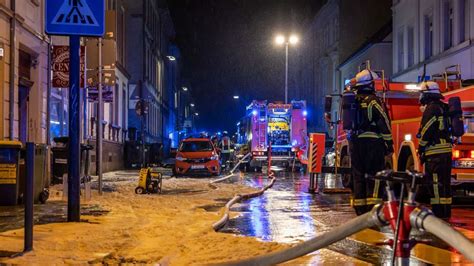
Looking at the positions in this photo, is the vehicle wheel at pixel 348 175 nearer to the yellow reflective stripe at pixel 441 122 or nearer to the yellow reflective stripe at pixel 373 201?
the yellow reflective stripe at pixel 441 122

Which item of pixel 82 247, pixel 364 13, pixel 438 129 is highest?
pixel 364 13

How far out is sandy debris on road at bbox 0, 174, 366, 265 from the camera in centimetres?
606

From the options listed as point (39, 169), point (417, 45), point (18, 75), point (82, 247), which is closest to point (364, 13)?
point (417, 45)

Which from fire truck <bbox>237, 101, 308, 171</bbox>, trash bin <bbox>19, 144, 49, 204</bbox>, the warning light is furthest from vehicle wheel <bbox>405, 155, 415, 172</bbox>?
fire truck <bbox>237, 101, 308, 171</bbox>

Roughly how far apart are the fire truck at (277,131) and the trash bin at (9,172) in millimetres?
17715

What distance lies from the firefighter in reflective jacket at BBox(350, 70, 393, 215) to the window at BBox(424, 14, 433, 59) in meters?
23.0

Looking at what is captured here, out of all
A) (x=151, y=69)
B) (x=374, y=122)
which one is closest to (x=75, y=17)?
(x=374, y=122)

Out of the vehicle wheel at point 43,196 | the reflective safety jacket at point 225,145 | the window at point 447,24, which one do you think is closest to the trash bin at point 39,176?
the vehicle wheel at point 43,196

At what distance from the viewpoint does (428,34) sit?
99.7 ft

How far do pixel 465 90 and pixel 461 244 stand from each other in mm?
8851

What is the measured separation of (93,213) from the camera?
31.5ft

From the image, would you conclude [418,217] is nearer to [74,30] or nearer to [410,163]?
[74,30]

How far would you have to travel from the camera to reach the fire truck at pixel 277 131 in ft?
91.2

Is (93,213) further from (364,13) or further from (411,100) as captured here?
(364,13)
